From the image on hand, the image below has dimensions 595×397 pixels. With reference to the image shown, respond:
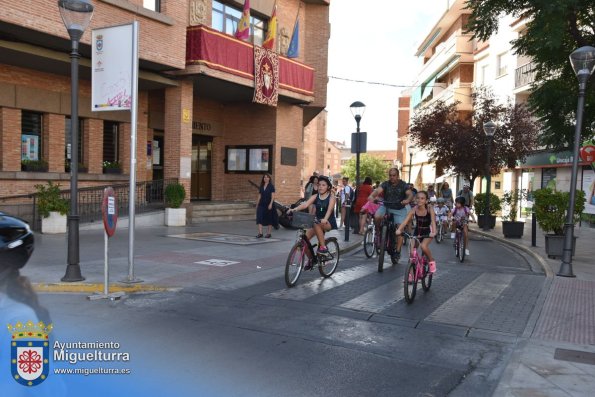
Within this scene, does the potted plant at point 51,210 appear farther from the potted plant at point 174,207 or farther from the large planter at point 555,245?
the large planter at point 555,245

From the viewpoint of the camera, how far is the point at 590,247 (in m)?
15.8

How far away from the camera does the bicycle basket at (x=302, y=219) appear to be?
8.24m

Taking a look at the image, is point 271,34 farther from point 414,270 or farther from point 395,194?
point 414,270

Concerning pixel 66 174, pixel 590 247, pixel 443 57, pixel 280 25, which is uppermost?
pixel 443 57

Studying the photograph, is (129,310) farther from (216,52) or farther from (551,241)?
(216,52)

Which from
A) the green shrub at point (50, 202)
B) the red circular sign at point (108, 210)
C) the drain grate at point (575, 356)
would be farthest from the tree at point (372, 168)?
the drain grate at point (575, 356)

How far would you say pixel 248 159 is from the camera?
75.7 ft

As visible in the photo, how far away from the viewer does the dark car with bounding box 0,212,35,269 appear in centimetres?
592

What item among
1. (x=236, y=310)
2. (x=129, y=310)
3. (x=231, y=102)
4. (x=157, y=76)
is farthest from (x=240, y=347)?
(x=231, y=102)

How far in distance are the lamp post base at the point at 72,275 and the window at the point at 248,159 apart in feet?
48.2

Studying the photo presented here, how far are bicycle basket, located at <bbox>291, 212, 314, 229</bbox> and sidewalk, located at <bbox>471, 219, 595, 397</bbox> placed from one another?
337 cm

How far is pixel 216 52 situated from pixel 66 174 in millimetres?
6257

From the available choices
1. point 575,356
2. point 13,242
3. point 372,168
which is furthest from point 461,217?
point 372,168

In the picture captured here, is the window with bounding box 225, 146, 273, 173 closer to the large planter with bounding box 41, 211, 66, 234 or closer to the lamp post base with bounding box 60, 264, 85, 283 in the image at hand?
the large planter with bounding box 41, 211, 66, 234
